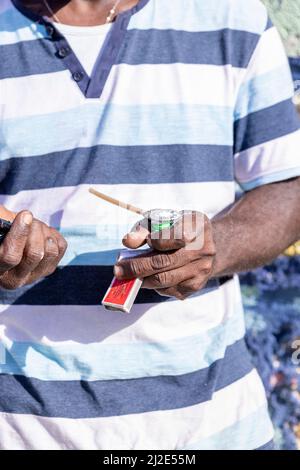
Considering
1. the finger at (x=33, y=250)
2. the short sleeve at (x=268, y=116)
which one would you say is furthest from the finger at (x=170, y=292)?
the short sleeve at (x=268, y=116)

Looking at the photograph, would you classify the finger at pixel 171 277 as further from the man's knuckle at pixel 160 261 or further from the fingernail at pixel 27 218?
the fingernail at pixel 27 218

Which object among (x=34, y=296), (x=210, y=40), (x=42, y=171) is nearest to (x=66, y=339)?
(x=34, y=296)

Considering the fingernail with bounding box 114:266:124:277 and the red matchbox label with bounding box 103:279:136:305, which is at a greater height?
the fingernail with bounding box 114:266:124:277

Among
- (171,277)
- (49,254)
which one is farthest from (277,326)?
(49,254)

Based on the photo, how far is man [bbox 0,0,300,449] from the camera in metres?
1.39

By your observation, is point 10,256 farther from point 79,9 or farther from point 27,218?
point 79,9

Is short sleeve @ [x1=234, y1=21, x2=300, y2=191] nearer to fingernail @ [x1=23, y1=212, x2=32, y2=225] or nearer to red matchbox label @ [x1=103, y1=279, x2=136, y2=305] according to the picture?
red matchbox label @ [x1=103, y1=279, x2=136, y2=305]

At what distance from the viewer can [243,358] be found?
1.52m

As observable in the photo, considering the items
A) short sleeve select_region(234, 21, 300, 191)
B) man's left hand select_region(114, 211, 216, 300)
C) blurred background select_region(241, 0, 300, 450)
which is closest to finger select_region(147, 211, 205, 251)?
man's left hand select_region(114, 211, 216, 300)

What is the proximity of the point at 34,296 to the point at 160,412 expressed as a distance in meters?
0.32

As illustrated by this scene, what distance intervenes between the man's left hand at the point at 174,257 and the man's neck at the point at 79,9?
466 millimetres

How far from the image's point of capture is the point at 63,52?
143cm

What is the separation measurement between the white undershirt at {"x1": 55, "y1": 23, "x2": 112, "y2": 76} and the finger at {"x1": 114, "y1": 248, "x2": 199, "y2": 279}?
0.44 meters

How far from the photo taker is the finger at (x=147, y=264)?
121 cm
